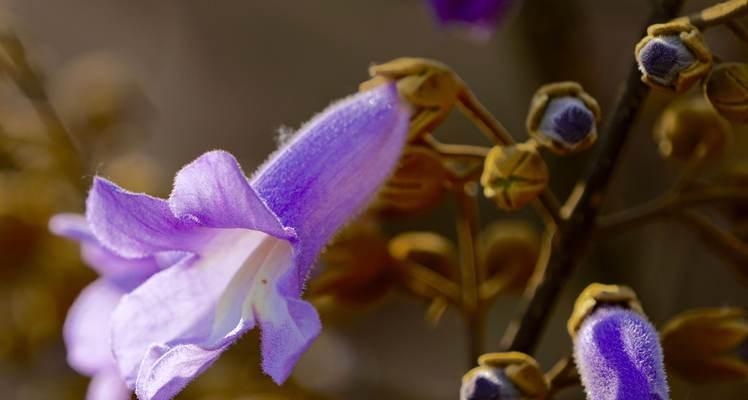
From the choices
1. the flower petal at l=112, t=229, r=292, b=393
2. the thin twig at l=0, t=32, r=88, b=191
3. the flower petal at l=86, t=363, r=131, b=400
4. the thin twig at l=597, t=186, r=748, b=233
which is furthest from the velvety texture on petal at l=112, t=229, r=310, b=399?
the thin twig at l=0, t=32, r=88, b=191

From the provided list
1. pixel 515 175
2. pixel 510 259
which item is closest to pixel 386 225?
pixel 510 259

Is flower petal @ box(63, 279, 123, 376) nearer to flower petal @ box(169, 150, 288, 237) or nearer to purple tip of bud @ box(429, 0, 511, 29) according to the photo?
flower petal @ box(169, 150, 288, 237)

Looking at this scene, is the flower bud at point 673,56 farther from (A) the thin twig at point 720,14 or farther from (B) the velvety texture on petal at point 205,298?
(B) the velvety texture on petal at point 205,298

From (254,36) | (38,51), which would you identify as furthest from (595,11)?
(254,36)

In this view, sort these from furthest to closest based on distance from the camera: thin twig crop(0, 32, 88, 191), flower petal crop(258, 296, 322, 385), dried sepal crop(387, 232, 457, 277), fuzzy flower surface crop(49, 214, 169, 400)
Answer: thin twig crop(0, 32, 88, 191), dried sepal crop(387, 232, 457, 277), fuzzy flower surface crop(49, 214, 169, 400), flower petal crop(258, 296, 322, 385)

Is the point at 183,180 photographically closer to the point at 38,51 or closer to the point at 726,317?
the point at 726,317

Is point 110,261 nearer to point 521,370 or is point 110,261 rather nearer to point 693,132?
point 521,370

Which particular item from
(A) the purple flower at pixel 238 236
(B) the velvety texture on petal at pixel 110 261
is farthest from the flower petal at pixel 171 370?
(B) the velvety texture on petal at pixel 110 261
